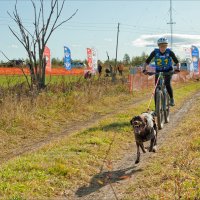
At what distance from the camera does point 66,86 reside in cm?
1507

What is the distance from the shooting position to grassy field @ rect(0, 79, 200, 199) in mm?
5032

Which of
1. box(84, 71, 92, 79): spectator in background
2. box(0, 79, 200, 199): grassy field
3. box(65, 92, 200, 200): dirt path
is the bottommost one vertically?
box(65, 92, 200, 200): dirt path

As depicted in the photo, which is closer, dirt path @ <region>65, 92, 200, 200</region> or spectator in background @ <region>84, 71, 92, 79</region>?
dirt path @ <region>65, 92, 200, 200</region>

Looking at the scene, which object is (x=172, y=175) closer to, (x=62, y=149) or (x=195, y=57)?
(x=62, y=149)

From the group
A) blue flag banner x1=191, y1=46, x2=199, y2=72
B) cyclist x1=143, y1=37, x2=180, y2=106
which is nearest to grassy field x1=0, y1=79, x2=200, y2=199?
cyclist x1=143, y1=37, x2=180, y2=106

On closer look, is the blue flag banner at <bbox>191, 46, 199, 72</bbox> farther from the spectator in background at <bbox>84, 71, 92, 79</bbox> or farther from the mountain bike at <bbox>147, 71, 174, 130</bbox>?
the mountain bike at <bbox>147, 71, 174, 130</bbox>

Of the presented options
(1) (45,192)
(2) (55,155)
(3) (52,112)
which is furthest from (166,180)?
(3) (52,112)

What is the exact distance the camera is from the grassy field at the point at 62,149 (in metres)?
5.03

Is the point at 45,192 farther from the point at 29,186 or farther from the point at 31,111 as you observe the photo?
the point at 31,111

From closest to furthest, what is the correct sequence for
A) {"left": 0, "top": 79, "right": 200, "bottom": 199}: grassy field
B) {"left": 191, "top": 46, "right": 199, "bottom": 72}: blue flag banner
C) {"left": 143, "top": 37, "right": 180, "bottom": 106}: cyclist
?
{"left": 0, "top": 79, "right": 200, "bottom": 199}: grassy field, {"left": 143, "top": 37, "right": 180, "bottom": 106}: cyclist, {"left": 191, "top": 46, "right": 199, "bottom": 72}: blue flag banner

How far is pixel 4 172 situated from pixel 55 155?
3.89 feet

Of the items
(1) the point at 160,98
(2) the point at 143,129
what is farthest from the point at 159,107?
(2) the point at 143,129

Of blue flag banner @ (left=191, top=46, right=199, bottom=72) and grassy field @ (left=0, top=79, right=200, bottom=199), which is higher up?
blue flag banner @ (left=191, top=46, right=199, bottom=72)

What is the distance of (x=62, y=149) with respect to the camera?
709cm
